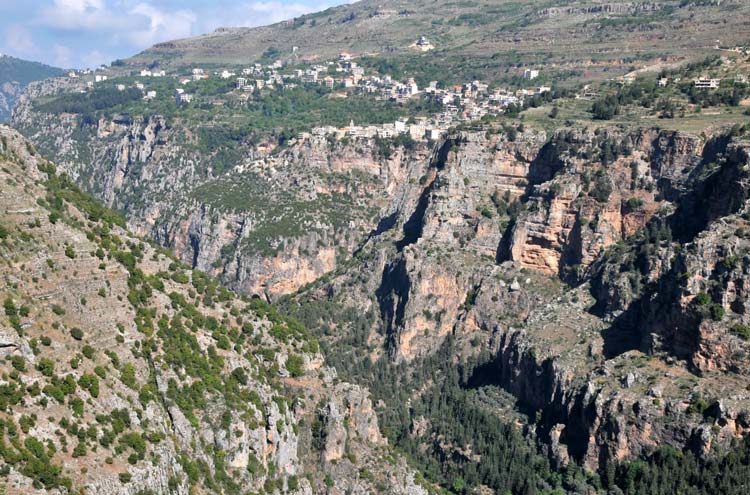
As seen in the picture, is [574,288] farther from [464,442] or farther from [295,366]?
[295,366]

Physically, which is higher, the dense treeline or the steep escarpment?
the steep escarpment

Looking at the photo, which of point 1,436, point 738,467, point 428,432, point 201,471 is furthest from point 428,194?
point 1,436

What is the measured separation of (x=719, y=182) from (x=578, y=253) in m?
17.9

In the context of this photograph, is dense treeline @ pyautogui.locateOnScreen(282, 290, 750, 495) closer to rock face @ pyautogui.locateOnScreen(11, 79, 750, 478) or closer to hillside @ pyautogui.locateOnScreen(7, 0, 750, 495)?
hillside @ pyautogui.locateOnScreen(7, 0, 750, 495)

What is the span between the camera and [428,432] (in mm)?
102688

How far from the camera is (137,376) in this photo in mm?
64438

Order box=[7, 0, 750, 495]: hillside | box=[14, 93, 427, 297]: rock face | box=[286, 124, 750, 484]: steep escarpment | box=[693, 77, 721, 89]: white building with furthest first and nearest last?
box=[14, 93, 427, 297]: rock face < box=[693, 77, 721, 89]: white building < box=[286, 124, 750, 484]: steep escarpment < box=[7, 0, 750, 495]: hillside

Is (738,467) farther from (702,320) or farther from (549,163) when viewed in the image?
(549,163)

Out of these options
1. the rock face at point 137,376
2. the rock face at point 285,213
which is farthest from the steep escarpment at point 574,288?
the rock face at point 137,376

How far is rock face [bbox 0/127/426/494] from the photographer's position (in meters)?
56.4

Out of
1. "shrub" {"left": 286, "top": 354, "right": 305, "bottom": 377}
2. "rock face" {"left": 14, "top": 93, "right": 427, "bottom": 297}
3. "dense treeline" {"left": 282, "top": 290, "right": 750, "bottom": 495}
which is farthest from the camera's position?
"rock face" {"left": 14, "top": 93, "right": 427, "bottom": 297}

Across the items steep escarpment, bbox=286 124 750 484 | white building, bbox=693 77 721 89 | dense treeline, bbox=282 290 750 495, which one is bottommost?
dense treeline, bbox=282 290 750 495

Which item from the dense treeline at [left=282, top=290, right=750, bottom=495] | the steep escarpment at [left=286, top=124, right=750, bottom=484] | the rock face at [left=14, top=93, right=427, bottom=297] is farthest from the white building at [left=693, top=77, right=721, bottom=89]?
the rock face at [left=14, top=93, right=427, bottom=297]

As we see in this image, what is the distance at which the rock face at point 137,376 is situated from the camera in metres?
56.4
